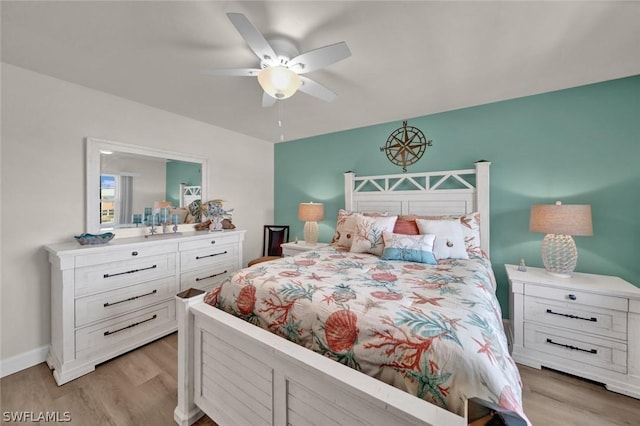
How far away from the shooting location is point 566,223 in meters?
1.89

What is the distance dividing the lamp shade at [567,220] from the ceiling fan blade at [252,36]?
2445 millimetres

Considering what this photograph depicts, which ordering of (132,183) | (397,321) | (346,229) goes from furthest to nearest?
(346,229) < (132,183) < (397,321)

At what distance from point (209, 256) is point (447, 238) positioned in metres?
2.58

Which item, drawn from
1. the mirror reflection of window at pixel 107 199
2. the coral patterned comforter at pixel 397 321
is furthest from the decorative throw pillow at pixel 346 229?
the mirror reflection of window at pixel 107 199

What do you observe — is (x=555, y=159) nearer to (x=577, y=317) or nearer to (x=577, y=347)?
(x=577, y=317)

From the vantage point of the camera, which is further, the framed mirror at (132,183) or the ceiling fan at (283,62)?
the framed mirror at (132,183)

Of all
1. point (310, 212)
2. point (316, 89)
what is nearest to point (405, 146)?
point (310, 212)

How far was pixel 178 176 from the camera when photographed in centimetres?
294

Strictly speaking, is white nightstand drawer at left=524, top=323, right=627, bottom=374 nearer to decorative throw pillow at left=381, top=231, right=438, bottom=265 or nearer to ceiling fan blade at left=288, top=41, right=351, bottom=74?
decorative throw pillow at left=381, top=231, right=438, bottom=265

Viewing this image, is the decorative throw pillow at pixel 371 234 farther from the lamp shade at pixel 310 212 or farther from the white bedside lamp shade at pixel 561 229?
the white bedside lamp shade at pixel 561 229

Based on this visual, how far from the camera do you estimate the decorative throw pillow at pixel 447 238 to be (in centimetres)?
209

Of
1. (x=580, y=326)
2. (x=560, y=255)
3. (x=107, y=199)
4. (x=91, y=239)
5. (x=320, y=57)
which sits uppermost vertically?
(x=320, y=57)

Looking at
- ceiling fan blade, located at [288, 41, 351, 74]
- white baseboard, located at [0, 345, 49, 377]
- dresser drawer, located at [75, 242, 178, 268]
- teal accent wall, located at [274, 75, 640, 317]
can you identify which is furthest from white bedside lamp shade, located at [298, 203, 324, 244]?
white baseboard, located at [0, 345, 49, 377]

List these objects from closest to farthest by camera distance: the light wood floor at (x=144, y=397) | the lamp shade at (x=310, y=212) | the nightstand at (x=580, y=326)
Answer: the light wood floor at (x=144, y=397), the nightstand at (x=580, y=326), the lamp shade at (x=310, y=212)
